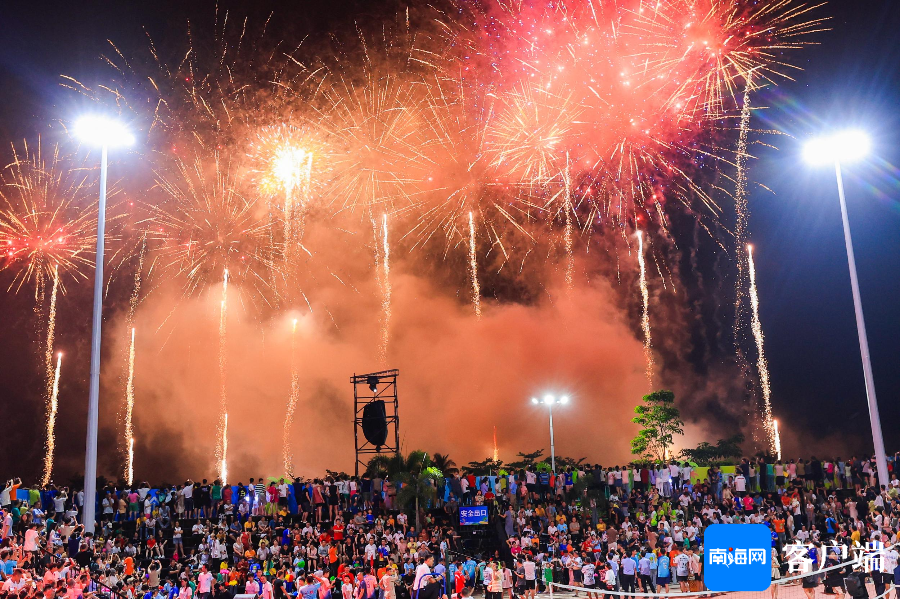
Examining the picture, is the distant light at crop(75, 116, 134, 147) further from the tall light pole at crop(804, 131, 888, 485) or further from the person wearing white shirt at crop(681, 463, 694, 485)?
the person wearing white shirt at crop(681, 463, 694, 485)

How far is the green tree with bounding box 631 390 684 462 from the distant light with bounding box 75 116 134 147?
119 feet

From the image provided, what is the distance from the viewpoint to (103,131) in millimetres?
22234

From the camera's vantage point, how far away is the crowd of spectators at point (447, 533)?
19891 millimetres

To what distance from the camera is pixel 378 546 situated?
2488 cm

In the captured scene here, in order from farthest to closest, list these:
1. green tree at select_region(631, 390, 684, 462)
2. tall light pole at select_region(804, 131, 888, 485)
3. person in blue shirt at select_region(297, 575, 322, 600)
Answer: green tree at select_region(631, 390, 684, 462), tall light pole at select_region(804, 131, 888, 485), person in blue shirt at select_region(297, 575, 322, 600)

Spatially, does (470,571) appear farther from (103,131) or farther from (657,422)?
(657,422)

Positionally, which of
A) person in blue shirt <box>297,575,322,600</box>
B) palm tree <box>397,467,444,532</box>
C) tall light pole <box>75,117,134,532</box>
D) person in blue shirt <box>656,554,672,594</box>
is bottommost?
person in blue shirt <box>656,554,672,594</box>

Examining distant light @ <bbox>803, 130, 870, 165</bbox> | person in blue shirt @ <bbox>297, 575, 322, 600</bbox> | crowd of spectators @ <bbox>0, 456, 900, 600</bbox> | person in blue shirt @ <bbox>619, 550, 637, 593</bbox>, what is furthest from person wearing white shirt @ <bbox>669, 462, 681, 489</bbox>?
person in blue shirt @ <bbox>297, 575, 322, 600</bbox>

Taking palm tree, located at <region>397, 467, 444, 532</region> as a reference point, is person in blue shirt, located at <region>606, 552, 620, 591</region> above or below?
below

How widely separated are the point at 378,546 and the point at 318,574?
234 inches

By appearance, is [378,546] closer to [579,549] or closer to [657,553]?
[579,549]

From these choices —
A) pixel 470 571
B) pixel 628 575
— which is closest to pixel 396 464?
pixel 470 571

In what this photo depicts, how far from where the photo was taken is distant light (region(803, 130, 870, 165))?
25469mm

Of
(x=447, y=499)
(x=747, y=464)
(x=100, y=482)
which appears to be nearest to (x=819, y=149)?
(x=747, y=464)
